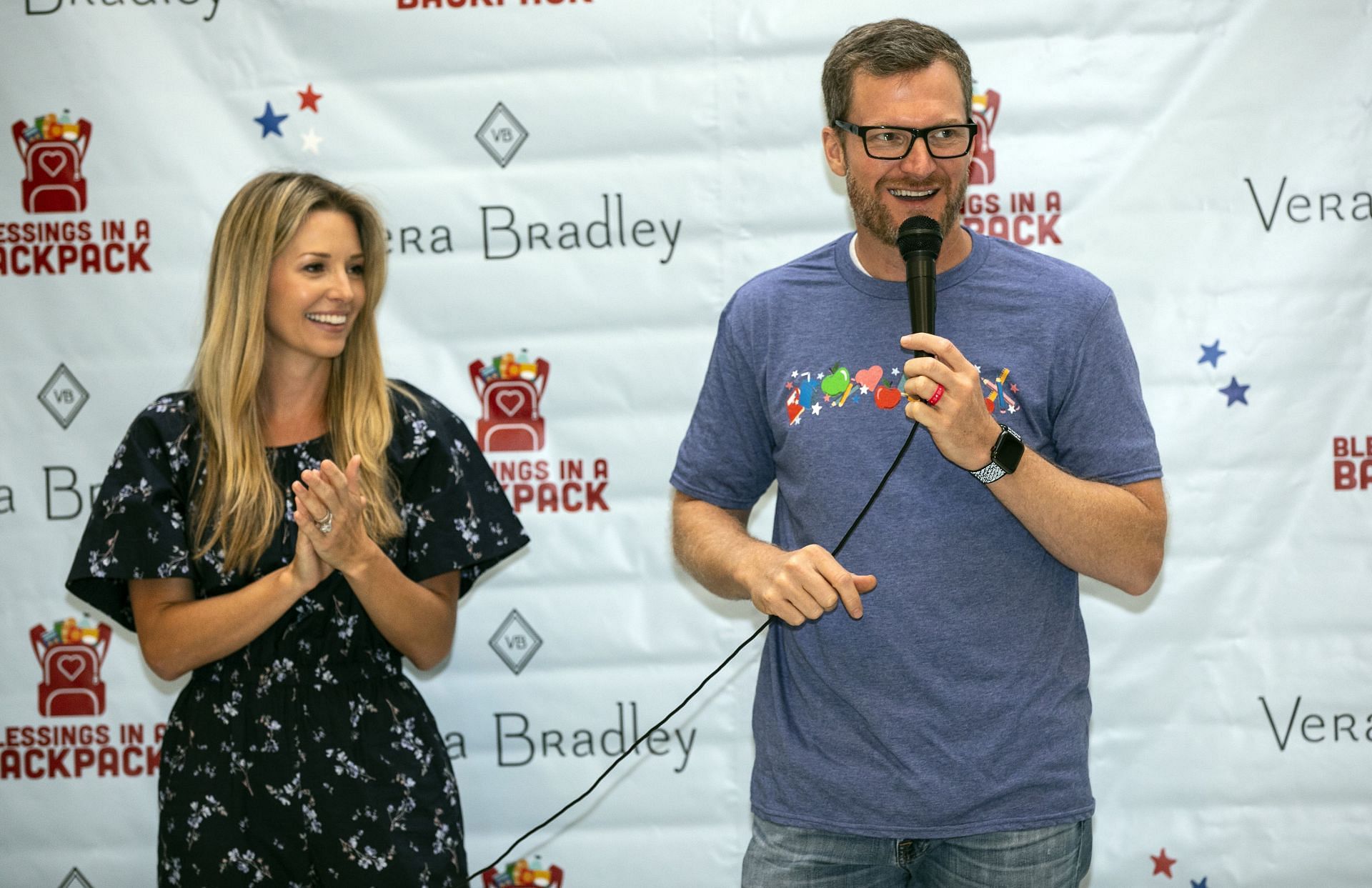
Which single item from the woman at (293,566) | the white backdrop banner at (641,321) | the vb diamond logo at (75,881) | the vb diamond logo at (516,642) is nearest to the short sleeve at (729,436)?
the woman at (293,566)

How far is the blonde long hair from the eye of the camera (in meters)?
2.04

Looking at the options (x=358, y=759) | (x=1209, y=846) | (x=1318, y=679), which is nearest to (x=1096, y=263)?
(x=1318, y=679)

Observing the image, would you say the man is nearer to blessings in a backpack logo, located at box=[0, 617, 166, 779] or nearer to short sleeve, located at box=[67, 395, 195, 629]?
short sleeve, located at box=[67, 395, 195, 629]

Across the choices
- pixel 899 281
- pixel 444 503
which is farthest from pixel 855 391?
pixel 444 503

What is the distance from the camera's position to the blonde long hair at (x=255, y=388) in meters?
2.04

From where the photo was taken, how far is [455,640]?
265cm

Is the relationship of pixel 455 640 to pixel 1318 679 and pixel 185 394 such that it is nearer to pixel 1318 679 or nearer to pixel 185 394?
pixel 185 394

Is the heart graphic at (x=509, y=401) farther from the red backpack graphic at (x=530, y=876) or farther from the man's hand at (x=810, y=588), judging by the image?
the man's hand at (x=810, y=588)

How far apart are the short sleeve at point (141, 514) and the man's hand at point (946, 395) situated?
126 centimetres

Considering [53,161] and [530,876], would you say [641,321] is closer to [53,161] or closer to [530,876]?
[530,876]

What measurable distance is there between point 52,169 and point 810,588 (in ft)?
6.79

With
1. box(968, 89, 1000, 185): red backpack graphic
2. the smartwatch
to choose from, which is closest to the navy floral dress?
the smartwatch

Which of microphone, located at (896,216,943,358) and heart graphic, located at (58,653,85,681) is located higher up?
microphone, located at (896,216,943,358)

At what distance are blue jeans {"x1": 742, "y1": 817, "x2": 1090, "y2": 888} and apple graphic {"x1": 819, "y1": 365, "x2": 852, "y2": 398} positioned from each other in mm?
557
